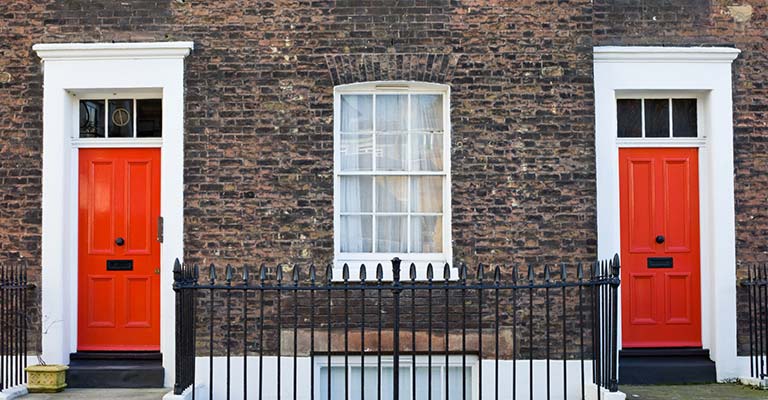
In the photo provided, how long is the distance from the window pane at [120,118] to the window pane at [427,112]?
3088mm

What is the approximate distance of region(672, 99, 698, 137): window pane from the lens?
973 centimetres

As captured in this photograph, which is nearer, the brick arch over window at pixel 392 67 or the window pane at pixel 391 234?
the brick arch over window at pixel 392 67

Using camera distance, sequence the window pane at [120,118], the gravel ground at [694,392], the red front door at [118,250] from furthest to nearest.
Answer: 1. the window pane at [120,118]
2. the red front door at [118,250]
3. the gravel ground at [694,392]

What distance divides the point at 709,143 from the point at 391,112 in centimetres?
347

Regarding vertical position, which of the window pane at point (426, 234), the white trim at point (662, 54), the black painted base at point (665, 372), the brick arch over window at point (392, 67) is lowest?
the black painted base at point (665, 372)

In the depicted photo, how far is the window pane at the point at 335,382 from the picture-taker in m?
9.29

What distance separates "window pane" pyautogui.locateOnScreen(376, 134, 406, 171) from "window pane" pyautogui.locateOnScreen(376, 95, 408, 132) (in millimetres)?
97

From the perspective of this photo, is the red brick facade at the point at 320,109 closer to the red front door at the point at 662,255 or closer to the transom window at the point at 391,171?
the transom window at the point at 391,171

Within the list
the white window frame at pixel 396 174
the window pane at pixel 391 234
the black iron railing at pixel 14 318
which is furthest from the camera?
the window pane at pixel 391 234

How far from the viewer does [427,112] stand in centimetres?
944

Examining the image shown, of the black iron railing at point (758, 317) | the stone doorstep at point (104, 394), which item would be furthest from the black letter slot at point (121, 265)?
the black iron railing at point (758, 317)

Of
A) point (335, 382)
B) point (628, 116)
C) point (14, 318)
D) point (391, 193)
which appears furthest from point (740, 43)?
point (14, 318)

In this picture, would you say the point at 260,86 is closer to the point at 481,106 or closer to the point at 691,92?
the point at 481,106

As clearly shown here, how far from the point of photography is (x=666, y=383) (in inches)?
368
